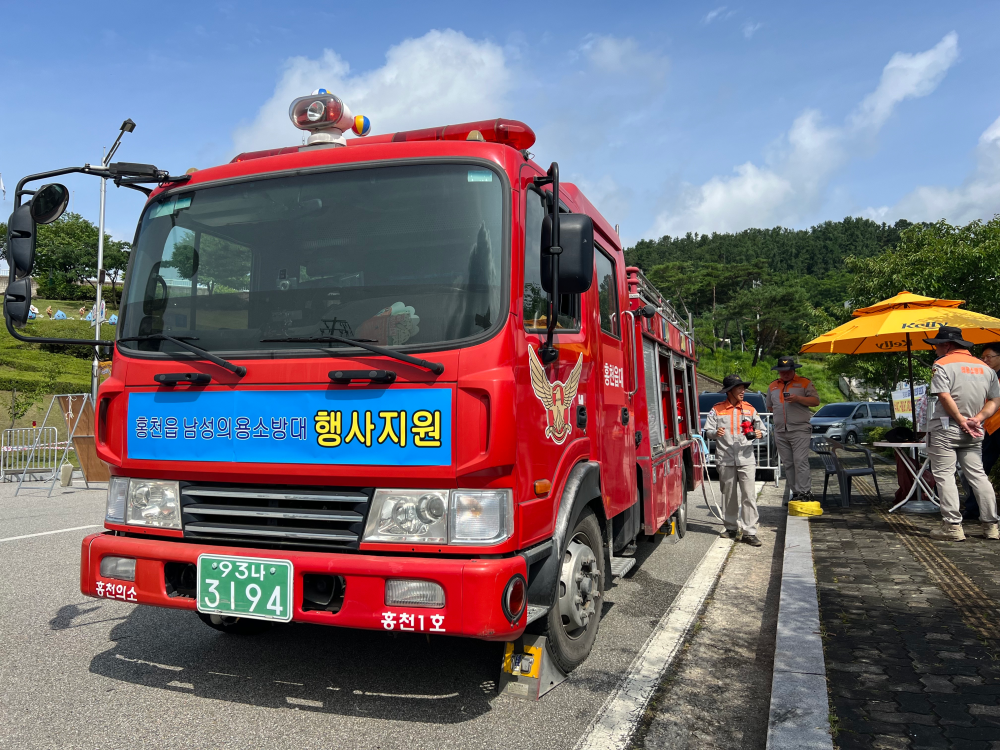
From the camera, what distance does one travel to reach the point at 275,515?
127 inches

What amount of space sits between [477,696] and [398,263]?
80.4 inches

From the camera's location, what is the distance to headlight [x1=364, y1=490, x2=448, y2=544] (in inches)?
118


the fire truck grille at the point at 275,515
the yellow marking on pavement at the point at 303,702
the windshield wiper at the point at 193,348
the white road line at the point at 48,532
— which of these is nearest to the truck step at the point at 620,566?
the yellow marking on pavement at the point at 303,702

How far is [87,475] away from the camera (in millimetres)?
13359

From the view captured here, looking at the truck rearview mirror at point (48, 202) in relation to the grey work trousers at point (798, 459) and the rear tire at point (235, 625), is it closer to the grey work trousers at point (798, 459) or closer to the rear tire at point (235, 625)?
the rear tire at point (235, 625)

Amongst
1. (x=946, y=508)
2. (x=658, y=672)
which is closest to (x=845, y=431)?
(x=946, y=508)

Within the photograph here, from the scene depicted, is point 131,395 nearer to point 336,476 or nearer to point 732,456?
point 336,476

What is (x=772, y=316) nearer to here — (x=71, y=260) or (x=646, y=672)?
(x=71, y=260)

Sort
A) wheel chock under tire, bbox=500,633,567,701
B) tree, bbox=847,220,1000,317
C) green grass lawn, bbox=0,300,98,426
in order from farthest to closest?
green grass lawn, bbox=0,300,98,426 < tree, bbox=847,220,1000,317 < wheel chock under tire, bbox=500,633,567,701

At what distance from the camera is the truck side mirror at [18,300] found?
3441 millimetres

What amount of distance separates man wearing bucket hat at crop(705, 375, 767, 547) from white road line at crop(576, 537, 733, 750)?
1499mm

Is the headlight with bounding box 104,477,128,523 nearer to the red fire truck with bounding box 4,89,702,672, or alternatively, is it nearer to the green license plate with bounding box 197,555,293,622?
the red fire truck with bounding box 4,89,702,672

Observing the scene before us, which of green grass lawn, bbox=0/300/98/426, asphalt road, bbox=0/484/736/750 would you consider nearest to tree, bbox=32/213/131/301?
green grass lawn, bbox=0/300/98/426

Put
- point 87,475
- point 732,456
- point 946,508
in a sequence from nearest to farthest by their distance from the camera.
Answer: point 946,508 < point 732,456 < point 87,475
